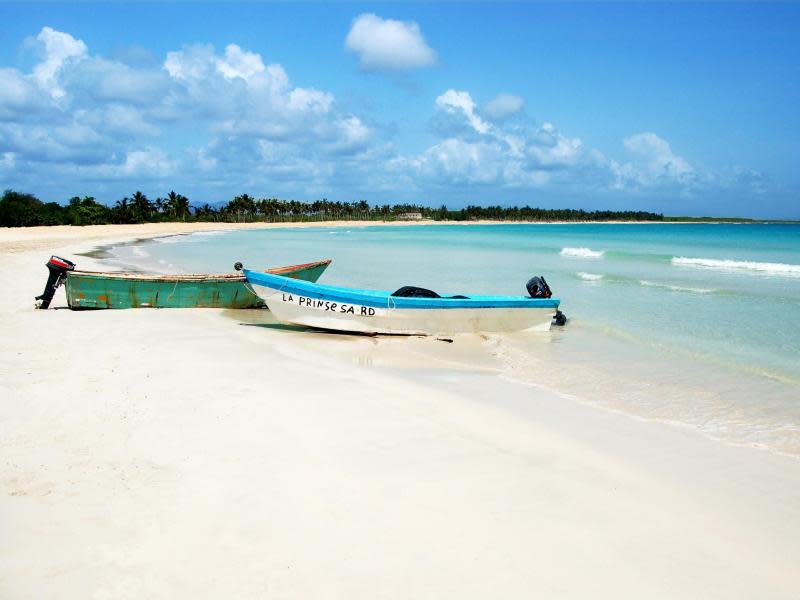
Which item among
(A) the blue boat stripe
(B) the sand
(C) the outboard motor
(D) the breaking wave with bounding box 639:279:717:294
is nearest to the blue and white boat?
(A) the blue boat stripe

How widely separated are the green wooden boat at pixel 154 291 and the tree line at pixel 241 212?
158 feet

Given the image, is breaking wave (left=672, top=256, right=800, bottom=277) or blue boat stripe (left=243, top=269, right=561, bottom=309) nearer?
blue boat stripe (left=243, top=269, right=561, bottom=309)

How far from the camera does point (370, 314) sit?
10586 millimetres

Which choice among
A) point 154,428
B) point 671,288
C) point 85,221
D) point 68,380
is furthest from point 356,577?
point 85,221

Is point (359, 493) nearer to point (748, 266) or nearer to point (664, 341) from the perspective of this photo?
point (664, 341)

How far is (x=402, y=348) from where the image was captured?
1006 centimetres

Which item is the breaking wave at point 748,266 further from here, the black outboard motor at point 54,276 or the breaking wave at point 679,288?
the black outboard motor at point 54,276

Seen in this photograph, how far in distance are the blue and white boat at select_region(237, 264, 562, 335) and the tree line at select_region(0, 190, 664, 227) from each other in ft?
171

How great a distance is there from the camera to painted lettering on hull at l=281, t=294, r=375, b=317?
10578 mm

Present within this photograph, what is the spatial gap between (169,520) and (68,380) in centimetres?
386

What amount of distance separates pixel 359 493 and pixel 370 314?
243 inches

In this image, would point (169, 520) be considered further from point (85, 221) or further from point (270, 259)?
point (85, 221)

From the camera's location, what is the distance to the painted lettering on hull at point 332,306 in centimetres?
1058

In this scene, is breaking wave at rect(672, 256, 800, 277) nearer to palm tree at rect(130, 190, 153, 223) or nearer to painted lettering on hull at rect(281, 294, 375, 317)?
painted lettering on hull at rect(281, 294, 375, 317)
